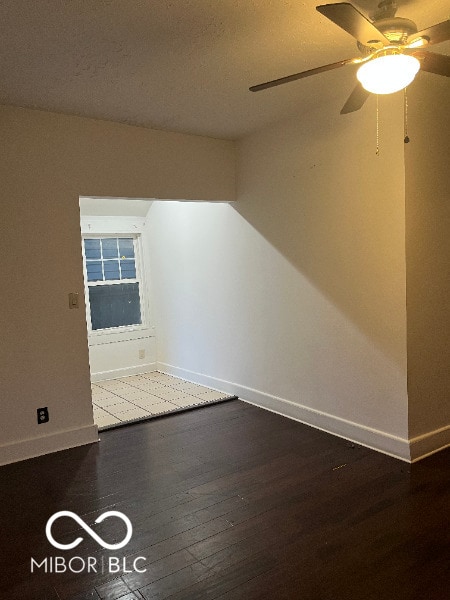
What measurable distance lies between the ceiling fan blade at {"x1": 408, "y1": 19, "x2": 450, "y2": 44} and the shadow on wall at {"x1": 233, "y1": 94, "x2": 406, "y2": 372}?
3.84 ft

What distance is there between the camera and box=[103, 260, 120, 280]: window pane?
19.1ft

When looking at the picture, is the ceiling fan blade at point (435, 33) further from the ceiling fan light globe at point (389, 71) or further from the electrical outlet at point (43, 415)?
the electrical outlet at point (43, 415)

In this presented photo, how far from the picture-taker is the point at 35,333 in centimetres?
335

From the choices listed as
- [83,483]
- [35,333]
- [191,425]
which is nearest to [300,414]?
[191,425]

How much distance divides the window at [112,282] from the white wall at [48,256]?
2.16 m

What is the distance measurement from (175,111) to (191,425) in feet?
8.27

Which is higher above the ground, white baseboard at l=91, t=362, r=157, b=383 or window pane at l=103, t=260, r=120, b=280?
window pane at l=103, t=260, r=120, b=280

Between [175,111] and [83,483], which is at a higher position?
[175,111]

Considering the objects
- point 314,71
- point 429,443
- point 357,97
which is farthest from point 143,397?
point 314,71

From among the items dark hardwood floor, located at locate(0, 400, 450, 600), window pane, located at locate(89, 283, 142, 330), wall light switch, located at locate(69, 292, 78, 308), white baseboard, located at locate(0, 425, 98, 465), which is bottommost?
dark hardwood floor, located at locate(0, 400, 450, 600)

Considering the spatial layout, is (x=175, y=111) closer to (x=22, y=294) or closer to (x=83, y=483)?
(x=22, y=294)

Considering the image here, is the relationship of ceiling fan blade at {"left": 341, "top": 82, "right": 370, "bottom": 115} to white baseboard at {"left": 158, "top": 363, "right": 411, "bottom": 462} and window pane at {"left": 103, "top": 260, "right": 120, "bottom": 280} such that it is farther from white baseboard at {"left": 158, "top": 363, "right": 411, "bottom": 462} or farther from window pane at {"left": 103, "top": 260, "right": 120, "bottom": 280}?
window pane at {"left": 103, "top": 260, "right": 120, "bottom": 280}

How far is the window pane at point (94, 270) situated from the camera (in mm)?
5664

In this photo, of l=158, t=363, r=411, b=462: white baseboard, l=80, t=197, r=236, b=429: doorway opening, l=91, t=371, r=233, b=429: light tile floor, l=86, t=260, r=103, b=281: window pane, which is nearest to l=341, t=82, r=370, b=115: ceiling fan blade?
l=158, t=363, r=411, b=462: white baseboard
